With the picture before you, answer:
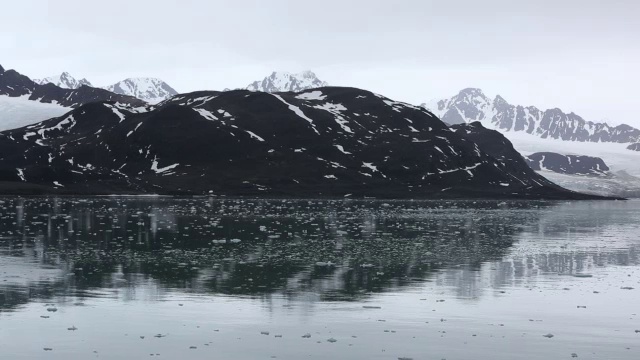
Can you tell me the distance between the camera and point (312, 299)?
40406 millimetres

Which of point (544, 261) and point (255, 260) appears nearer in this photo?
point (255, 260)

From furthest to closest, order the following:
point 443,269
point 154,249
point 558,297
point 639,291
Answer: point 154,249
point 443,269
point 639,291
point 558,297

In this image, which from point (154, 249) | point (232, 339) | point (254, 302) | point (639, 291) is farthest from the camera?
point (154, 249)

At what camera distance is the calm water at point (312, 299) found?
29312mm

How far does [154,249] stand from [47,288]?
23.5 meters

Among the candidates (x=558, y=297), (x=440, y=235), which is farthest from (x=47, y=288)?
(x=440, y=235)

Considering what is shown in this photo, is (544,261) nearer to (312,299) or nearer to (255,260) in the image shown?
(255,260)

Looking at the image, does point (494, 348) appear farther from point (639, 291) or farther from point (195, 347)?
point (639, 291)

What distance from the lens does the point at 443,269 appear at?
180 feet

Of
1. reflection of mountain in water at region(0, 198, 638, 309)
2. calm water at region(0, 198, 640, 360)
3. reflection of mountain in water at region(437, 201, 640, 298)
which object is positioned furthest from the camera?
reflection of mountain in water at region(437, 201, 640, 298)

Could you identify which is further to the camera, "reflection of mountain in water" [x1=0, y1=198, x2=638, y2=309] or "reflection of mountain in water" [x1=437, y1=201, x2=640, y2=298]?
"reflection of mountain in water" [x1=437, y1=201, x2=640, y2=298]

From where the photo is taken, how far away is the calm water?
1154 inches

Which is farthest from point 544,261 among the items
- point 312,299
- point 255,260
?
point 312,299

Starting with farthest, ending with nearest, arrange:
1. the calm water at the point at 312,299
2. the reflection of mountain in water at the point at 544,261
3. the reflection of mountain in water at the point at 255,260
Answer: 1. the reflection of mountain in water at the point at 544,261
2. the reflection of mountain in water at the point at 255,260
3. the calm water at the point at 312,299
